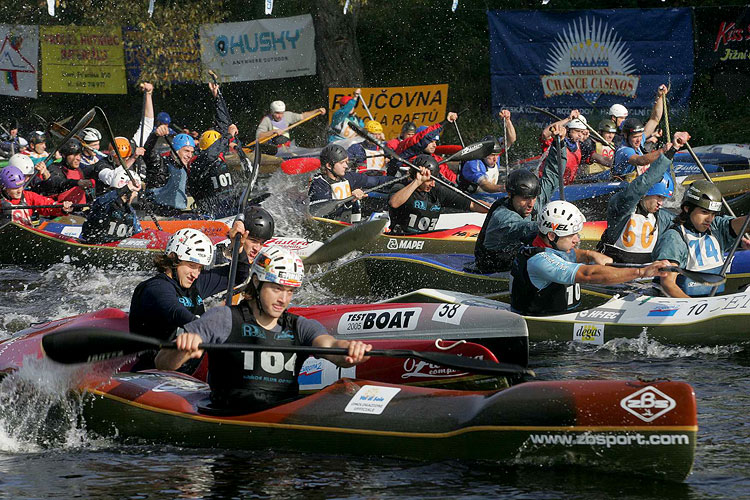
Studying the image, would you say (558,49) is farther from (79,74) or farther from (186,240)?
(186,240)

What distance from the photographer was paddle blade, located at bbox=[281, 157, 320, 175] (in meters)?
18.2

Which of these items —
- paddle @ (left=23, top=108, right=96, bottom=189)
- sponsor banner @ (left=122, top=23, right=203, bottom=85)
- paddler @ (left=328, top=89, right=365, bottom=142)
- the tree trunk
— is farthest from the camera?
sponsor banner @ (left=122, top=23, right=203, bottom=85)

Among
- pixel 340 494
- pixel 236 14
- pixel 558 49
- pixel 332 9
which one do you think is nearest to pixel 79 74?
pixel 236 14

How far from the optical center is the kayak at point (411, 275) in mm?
11016

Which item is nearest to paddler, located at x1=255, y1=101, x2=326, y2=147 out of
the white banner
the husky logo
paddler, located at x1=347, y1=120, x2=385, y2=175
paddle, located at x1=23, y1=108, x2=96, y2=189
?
paddler, located at x1=347, y1=120, x2=385, y2=175

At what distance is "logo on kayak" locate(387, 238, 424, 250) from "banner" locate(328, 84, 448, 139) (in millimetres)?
10000

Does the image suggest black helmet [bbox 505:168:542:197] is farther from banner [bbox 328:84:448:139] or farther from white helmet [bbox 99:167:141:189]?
banner [bbox 328:84:448:139]

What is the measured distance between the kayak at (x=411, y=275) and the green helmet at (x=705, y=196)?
1229 millimetres

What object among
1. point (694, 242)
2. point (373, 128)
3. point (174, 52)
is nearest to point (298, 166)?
point (373, 128)

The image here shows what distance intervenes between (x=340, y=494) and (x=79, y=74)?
22.6 m

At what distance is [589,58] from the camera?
20625 millimetres

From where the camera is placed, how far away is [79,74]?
26.8m

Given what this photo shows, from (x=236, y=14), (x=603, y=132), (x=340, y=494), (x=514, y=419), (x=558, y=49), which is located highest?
(x=236, y=14)

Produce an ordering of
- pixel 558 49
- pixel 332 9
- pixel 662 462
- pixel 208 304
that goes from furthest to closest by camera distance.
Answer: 1. pixel 332 9
2. pixel 558 49
3. pixel 208 304
4. pixel 662 462
